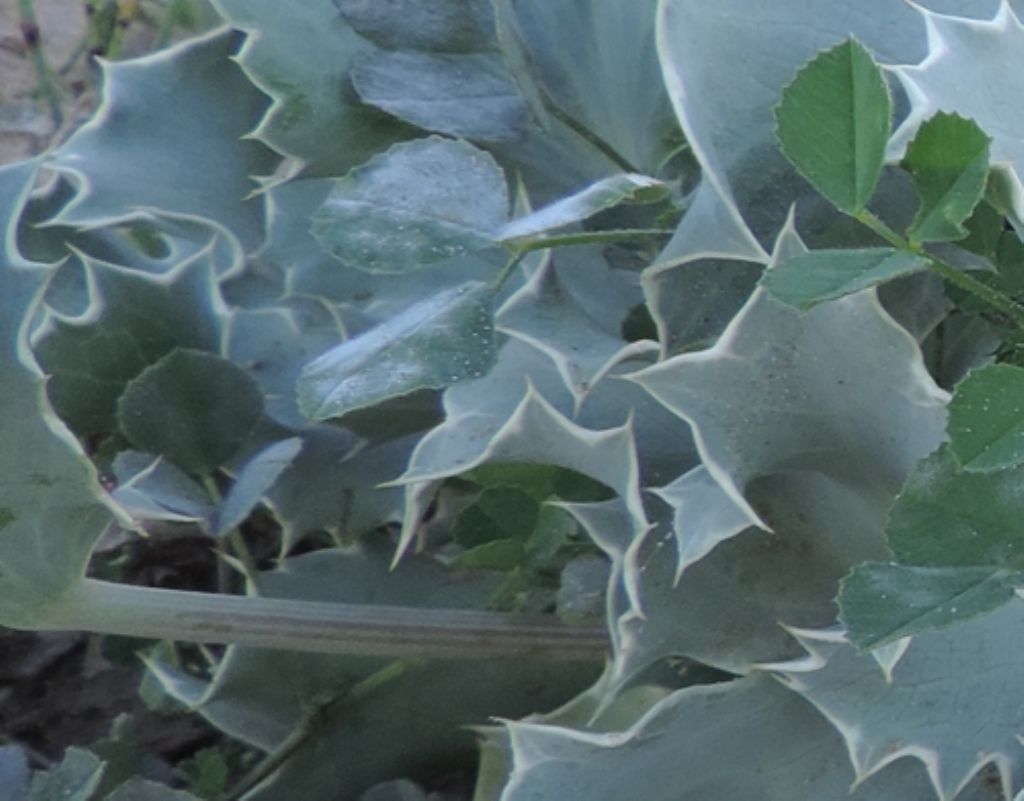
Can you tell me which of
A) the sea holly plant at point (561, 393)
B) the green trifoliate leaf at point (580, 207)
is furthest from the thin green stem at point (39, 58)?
the green trifoliate leaf at point (580, 207)

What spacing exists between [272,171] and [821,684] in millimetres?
382

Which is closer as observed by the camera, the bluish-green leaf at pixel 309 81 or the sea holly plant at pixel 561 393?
the sea holly plant at pixel 561 393

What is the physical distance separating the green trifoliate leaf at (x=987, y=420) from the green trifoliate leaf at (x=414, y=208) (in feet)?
0.50

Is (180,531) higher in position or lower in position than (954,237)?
lower

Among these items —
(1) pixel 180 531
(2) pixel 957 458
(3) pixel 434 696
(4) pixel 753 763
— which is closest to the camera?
(2) pixel 957 458

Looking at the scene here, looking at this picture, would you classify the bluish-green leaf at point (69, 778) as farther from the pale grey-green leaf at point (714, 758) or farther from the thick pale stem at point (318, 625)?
the pale grey-green leaf at point (714, 758)

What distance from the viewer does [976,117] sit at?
41 cm

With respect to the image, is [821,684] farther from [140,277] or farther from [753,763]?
[140,277]

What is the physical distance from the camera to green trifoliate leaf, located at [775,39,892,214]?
14.8 inches

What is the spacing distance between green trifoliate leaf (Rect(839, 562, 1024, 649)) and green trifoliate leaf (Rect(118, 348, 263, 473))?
322mm

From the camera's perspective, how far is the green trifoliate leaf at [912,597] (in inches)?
14.2

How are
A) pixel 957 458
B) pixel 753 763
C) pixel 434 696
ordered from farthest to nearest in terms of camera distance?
pixel 434 696 < pixel 753 763 < pixel 957 458

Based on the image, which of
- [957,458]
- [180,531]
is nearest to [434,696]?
[180,531]

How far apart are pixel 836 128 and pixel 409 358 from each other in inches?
5.5
